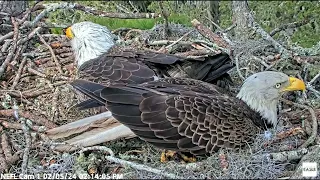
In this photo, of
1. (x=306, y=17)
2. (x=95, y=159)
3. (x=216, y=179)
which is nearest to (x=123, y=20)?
(x=306, y=17)

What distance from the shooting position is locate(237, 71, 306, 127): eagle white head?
5129 mm

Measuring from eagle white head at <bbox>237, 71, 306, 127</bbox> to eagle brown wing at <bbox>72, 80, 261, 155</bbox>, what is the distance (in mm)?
380

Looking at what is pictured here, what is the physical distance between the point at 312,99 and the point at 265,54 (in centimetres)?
106

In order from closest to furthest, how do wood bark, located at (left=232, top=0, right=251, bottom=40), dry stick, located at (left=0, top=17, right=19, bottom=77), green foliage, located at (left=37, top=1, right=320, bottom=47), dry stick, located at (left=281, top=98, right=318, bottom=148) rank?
dry stick, located at (left=281, top=98, right=318, bottom=148)
dry stick, located at (left=0, top=17, right=19, bottom=77)
green foliage, located at (left=37, top=1, right=320, bottom=47)
wood bark, located at (left=232, top=0, right=251, bottom=40)

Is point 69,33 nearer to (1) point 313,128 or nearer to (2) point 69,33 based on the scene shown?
(2) point 69,33

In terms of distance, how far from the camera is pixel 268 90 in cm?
516

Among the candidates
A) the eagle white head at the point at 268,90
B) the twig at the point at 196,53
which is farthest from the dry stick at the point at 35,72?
the eagle white head at the point at 268,90

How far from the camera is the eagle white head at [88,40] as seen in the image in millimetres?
6348

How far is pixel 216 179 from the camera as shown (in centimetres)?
439

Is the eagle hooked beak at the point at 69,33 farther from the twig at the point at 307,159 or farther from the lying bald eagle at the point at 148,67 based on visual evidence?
the twig at the point at 307,159

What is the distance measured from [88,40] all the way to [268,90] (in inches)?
90.2

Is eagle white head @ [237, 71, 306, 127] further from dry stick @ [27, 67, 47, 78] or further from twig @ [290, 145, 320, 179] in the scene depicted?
dry stick @ [27, 67, 47, 78]

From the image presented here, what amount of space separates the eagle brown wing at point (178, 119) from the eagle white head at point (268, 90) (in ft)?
1.25

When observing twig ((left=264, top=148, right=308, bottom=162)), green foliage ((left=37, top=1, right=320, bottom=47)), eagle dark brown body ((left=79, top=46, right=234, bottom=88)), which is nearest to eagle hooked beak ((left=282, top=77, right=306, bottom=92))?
twig ((left=264, top=148, right=308, bottom=162))
